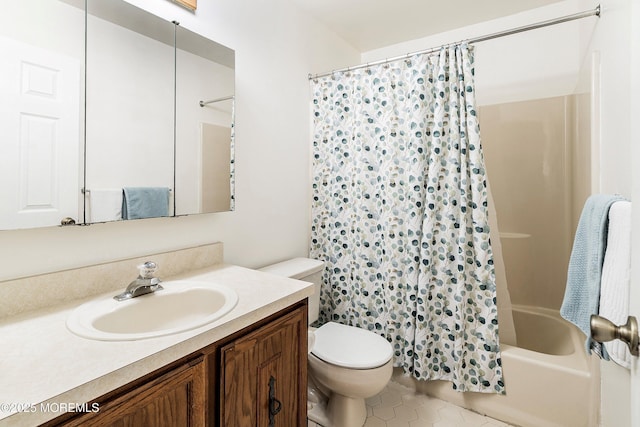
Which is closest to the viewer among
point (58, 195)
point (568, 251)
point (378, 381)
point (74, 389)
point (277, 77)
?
point (74, 389)

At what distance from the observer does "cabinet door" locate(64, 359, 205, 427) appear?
2.17 ft

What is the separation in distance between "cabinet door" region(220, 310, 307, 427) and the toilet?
0.31m

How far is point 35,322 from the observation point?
35.2 inches

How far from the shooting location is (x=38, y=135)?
0.97 meters

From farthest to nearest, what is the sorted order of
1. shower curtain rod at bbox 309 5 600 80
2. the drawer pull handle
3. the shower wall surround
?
the shower wall surround
shower curtain rod at bbox 309 5 600 80
the drawer pull handle

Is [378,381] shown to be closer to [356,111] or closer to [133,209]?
[133,209]

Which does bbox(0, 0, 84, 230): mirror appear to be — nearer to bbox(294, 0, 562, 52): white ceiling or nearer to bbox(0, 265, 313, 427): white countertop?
bbox(0, 265, 313, 427): white countertop

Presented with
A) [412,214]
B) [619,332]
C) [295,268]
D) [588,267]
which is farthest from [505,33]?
[295,268]

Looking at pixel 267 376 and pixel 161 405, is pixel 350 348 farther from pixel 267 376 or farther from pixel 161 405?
pixel 161 405

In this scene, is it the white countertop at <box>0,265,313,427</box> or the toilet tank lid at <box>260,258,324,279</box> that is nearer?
the white countertop at <box>0,265,313,427</box>

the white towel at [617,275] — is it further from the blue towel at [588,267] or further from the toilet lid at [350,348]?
the toilet lid at [350,348]

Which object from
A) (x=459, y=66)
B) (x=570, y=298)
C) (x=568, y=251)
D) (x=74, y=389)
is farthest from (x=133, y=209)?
(x=568, y=251)

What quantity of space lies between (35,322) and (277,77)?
5.47 feet

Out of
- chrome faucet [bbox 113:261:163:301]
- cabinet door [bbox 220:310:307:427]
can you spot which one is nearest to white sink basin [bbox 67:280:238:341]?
chrome faucet [bbox 113:261:163:301]
